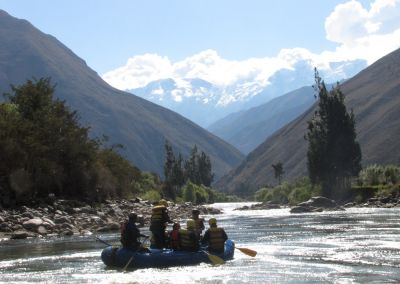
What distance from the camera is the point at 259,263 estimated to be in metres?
24.4

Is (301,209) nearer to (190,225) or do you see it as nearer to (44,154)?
(44,154)

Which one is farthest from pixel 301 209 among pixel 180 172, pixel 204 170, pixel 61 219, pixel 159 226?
pixel 204 170

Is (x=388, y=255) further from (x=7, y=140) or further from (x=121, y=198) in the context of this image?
(x=121, y=198)

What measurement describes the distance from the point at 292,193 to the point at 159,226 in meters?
79.0

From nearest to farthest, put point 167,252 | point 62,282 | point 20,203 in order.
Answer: point 62,282, point 167,252, point 20,203

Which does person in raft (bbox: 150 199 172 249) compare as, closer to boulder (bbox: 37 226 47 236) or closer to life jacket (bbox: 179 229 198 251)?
life jacket (bbox: 179 229 198 251)

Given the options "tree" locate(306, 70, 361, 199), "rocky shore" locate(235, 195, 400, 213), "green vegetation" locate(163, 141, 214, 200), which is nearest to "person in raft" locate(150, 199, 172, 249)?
"rocky shore" locate(235, 195, 400, 213)

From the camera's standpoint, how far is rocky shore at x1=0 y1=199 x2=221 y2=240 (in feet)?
127

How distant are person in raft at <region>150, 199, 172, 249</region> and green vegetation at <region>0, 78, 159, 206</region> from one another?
2494 cm

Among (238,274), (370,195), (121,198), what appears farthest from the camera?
(370,195)

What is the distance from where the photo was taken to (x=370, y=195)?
259ft

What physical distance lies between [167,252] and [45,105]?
132 feet

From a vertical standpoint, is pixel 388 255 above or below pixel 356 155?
below

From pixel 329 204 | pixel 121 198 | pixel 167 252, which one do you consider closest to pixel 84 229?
pixel 167 252
